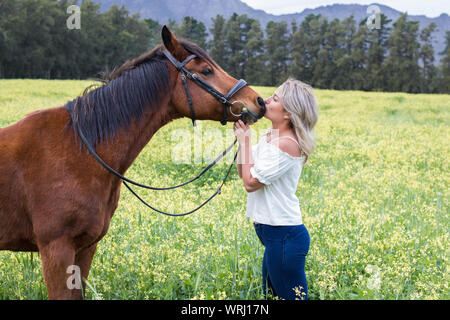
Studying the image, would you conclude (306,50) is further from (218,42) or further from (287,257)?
(287,257)

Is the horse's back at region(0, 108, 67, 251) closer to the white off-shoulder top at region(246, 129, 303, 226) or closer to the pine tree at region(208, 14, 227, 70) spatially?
the white off-shoulder top at region(246, 129, 303, 226)

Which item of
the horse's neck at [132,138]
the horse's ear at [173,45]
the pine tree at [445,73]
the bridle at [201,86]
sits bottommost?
the horse's neck at [132,138]

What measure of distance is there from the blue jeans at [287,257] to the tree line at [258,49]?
56.6 meters

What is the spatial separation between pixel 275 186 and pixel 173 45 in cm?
136

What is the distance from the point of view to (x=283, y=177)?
304 centimetres

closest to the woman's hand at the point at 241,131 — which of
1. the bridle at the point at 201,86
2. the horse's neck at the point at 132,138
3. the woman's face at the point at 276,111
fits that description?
the bridle at the point at 201,86

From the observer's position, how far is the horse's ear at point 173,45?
9.32ft

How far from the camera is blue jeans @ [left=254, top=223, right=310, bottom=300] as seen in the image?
2977mm

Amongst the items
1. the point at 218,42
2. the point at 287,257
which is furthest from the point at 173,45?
the point at 218,42

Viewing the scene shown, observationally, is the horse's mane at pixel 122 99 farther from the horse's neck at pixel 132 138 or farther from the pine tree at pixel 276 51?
the pine tree at pixel 276 51

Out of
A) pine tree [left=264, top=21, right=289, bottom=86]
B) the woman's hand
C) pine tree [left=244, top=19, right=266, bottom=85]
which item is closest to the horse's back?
the woman's hand

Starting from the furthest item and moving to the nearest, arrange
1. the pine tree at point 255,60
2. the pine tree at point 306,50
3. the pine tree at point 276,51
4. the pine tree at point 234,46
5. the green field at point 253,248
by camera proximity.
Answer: the pine tree at point 234,46, the pine tree at point 276,51, the pine tree at point 306,50, the pine tree at point 255,60, the green field at point 253,248
